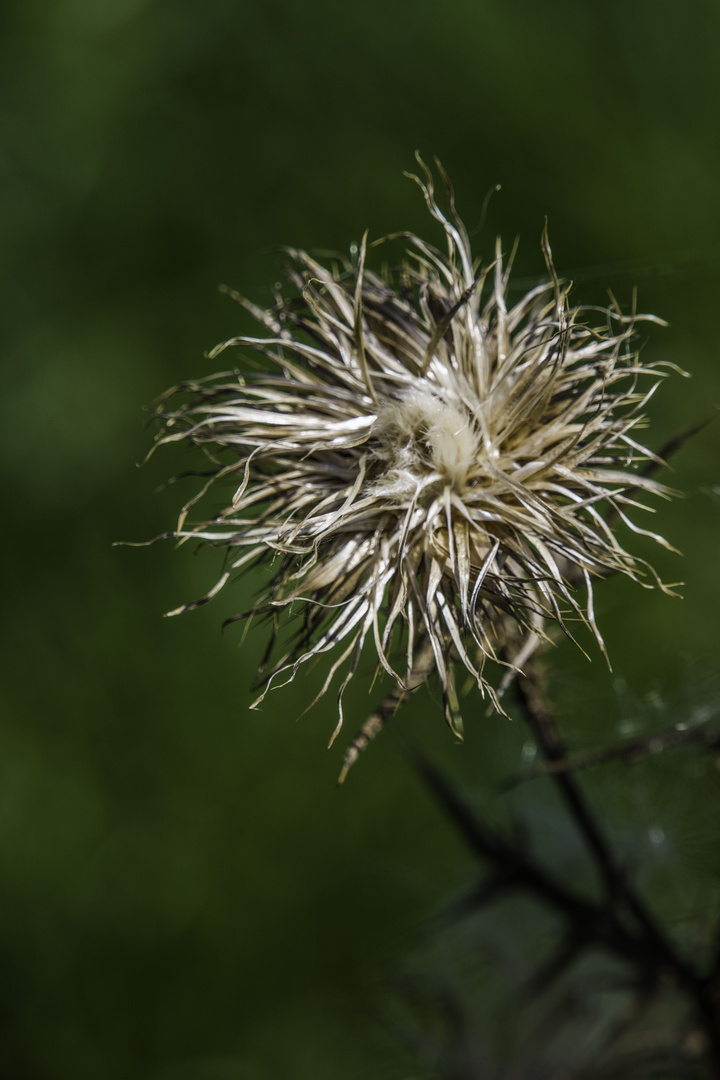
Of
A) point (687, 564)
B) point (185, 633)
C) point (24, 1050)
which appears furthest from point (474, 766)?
point (24, 1050)

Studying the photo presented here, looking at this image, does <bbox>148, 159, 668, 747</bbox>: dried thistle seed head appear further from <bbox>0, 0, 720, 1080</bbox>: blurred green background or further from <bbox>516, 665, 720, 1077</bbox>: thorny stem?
<bbox>0, 0, 720, 1080</bbox>: blurred green background

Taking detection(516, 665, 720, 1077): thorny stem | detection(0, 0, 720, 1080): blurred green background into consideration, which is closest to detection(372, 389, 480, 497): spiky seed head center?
detection(516, 665, 720, 1077): thorny stem

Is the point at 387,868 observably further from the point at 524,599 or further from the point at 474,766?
the point at 524,599

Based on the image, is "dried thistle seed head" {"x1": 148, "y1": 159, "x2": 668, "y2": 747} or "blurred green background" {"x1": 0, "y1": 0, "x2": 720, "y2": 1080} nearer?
"dried thistle seed head" {"x1": 148, "y1": 159, "x2": 668, "y2": 747}

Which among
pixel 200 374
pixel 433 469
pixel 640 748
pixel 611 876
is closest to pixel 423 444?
pixel 433 469

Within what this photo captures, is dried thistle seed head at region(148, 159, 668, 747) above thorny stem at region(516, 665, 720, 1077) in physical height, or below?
above

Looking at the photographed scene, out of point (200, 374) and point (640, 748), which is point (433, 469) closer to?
point (640, 748)
